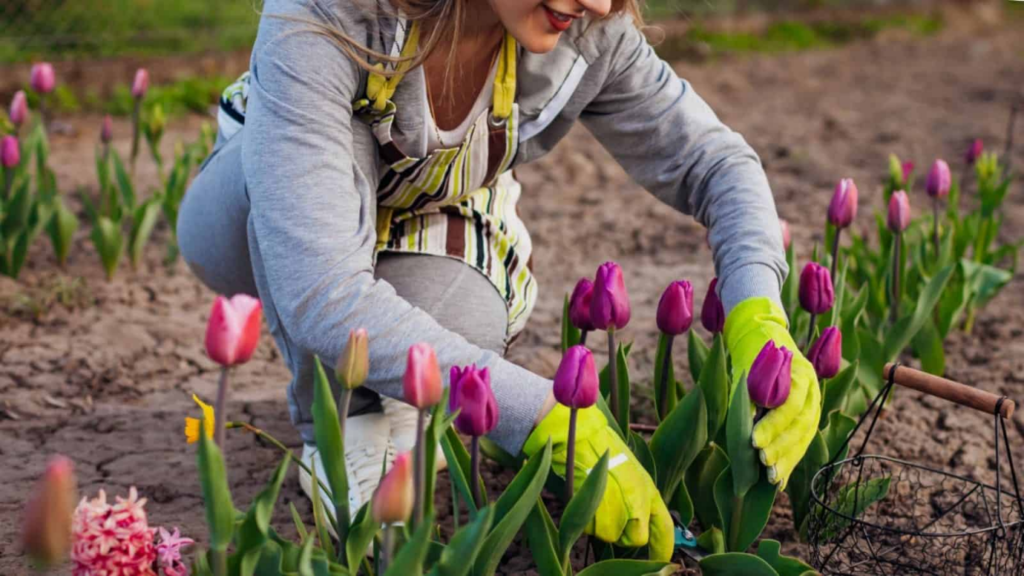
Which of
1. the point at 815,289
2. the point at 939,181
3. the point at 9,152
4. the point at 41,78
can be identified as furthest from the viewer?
the point at 41,78

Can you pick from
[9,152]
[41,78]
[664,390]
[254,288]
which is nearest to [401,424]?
[254,288]

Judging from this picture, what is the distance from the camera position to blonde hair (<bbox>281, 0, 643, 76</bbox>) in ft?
4.94

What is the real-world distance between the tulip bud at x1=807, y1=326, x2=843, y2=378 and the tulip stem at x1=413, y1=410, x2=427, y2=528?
63 centimetres

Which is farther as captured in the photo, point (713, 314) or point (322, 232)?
point (713, 314)

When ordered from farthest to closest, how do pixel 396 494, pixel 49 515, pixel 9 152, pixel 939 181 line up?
pixel 9 152 → pixel 939 181 → pixel 396 494 → pixel 49 515

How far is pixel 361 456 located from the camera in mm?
1796

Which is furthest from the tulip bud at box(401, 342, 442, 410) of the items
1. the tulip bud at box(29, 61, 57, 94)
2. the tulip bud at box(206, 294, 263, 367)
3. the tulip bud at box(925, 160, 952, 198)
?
the tulip bud at box(29, 61, 57, 94)

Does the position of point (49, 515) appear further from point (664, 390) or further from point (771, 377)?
point (664, 390)

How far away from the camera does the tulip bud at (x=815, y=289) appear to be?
1673mm

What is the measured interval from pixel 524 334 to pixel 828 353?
47.6 inches

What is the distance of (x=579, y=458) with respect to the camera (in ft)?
4.51

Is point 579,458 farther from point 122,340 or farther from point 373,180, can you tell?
point 122,340

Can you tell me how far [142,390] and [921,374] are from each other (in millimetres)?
1537

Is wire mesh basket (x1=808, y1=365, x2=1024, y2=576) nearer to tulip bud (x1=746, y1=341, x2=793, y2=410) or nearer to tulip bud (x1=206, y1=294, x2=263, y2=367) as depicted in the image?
tulip bud (x1=746, y1=341, x2=793, y2=410)
